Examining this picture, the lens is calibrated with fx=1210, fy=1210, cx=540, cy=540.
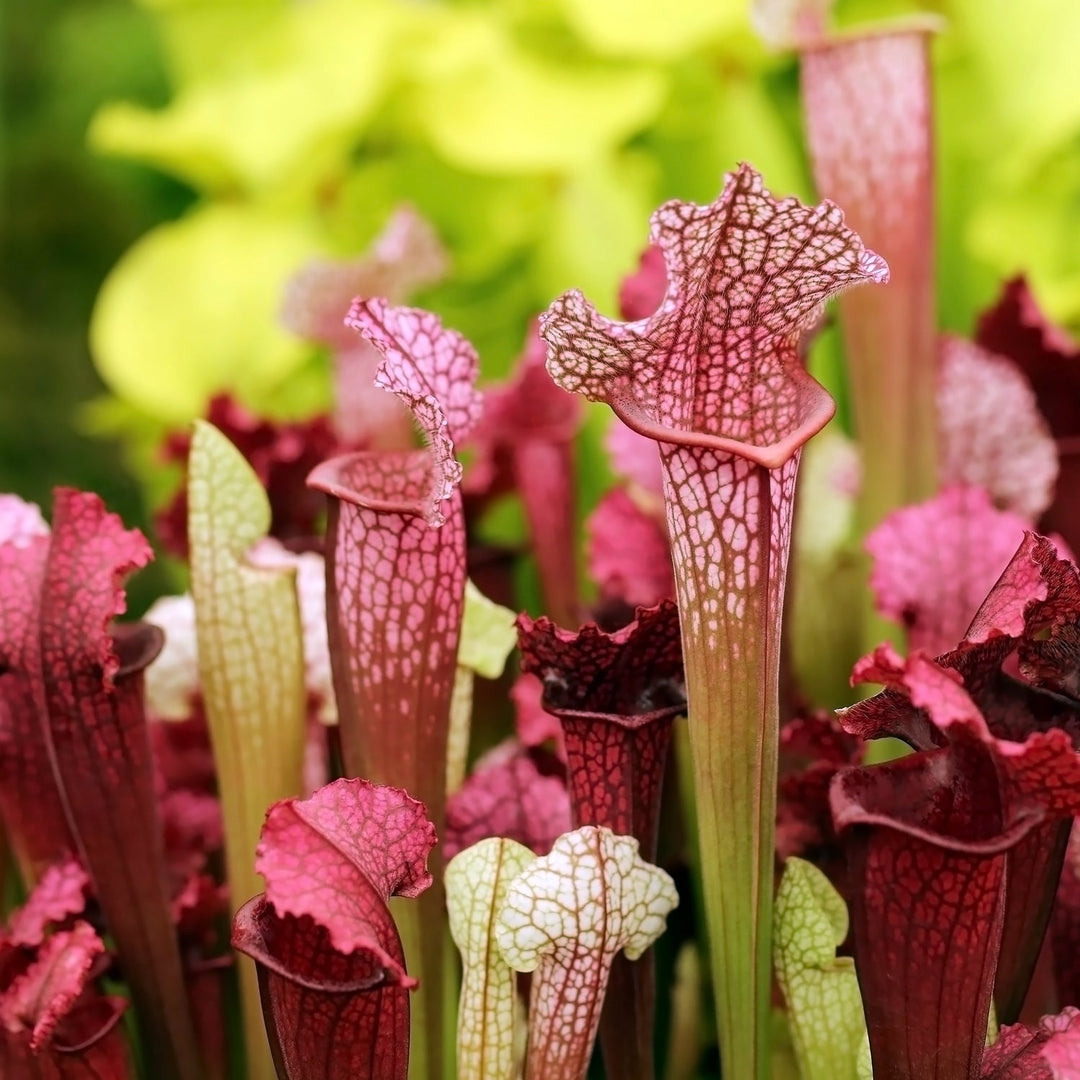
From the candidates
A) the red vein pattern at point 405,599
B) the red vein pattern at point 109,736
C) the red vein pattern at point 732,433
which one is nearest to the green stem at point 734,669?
the red vein pattern at point 732,433

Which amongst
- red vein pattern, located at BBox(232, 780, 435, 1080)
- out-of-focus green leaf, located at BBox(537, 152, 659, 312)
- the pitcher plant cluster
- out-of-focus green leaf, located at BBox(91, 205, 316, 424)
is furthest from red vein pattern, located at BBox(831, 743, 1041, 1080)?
out-of-focus green leaf, located at BBox(91, 205, 316, 424)

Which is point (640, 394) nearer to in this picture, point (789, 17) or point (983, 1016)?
point (983, 1016)

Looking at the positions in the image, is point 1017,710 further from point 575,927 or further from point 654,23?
point 654,23

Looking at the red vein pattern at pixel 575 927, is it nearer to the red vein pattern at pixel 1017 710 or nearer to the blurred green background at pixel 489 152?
the red vein pattern at pixel 1017 710

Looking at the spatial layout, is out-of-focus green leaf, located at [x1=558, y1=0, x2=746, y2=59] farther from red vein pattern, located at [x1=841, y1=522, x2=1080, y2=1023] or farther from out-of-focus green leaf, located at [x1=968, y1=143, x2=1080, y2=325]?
red vein pattern, located at [x1=841, y1=522, x2=1080, y2=1023]

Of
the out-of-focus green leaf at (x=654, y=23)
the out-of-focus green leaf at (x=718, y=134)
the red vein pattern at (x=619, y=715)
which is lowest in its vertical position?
the red vein pattern at (x=619, y=715)

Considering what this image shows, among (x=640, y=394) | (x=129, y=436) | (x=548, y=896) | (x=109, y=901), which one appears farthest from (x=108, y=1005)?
(x=129, y=436)
